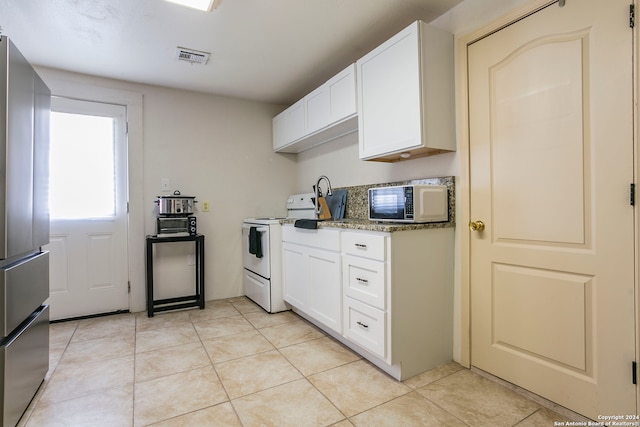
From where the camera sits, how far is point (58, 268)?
313 centimetres

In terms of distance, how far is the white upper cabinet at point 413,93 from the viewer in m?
2.04

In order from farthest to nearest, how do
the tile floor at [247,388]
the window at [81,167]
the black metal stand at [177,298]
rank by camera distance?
the black metal stand at [177,298] < the window at [81,167] < the tile floor at [247,388]

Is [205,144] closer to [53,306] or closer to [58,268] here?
[58,268]

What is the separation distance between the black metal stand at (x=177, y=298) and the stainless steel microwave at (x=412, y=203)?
6.83 ft

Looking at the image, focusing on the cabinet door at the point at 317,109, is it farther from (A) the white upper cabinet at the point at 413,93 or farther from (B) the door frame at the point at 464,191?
(B) the door frame at the point at 464,191

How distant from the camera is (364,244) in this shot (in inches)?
83.3

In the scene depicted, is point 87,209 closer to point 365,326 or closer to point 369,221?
point 369,221

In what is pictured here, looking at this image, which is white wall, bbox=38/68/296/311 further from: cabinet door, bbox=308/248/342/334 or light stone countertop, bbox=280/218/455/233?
light stone countertop, bbox=280/218/455/233

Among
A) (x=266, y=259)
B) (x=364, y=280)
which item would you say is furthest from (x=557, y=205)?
(x=266, y=259)

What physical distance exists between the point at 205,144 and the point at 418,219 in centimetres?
272

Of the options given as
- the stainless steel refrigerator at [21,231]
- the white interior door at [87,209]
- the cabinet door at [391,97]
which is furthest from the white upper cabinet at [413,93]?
the white interior door at [87,209]

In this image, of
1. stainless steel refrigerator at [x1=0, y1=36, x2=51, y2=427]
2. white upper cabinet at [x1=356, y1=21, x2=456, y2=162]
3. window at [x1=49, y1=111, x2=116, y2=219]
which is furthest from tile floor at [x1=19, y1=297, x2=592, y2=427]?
white upper cabinet at [x1=356, y1=21, x2=456, y2=162]

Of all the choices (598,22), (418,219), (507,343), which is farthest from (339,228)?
(598,22)

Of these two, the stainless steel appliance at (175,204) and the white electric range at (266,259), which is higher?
the stainless steel appliance at (175,204)
